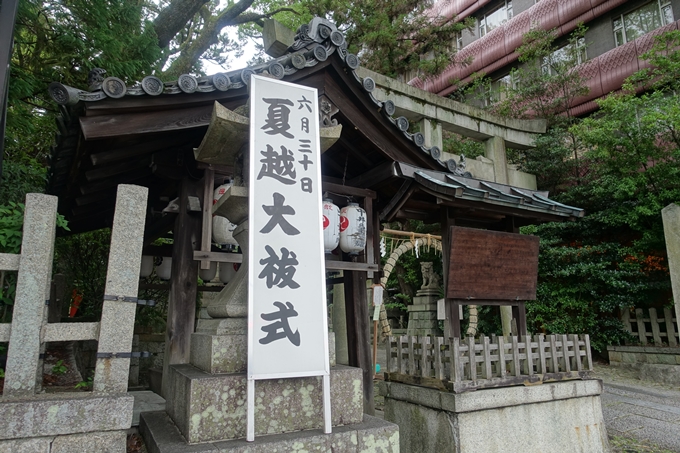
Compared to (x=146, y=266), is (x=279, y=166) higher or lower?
higher

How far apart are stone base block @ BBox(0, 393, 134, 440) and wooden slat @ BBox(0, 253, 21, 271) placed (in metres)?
0.91

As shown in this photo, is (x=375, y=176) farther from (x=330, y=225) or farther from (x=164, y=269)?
(x=164, y=269)

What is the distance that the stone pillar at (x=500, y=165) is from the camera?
1255cm

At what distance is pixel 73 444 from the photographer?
9.87 feet

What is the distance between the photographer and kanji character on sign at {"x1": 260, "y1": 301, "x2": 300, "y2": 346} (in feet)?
10.9

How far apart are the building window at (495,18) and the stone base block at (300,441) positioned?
1012 inches

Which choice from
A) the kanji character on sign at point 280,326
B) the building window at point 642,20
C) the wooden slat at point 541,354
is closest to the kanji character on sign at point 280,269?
the kanji character on sign at point 280,326

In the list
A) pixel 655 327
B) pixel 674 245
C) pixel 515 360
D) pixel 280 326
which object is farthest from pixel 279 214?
pixel 655 327

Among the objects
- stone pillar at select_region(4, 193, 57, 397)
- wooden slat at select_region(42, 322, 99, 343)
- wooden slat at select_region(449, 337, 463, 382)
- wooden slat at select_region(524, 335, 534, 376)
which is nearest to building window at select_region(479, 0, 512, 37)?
wooden slat at select_region(524, 335, 534, 376)

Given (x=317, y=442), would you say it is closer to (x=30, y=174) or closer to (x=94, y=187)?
(x=94, y=187)

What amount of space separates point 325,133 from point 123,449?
3.13 metres

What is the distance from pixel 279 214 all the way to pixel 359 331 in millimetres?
2927

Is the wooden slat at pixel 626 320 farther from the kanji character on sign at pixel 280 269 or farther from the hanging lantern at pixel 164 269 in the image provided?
the kanji character on sign at pixel 280 269

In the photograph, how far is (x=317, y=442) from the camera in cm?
335
